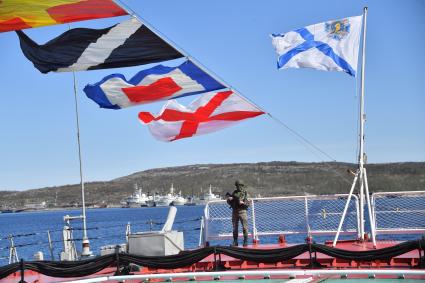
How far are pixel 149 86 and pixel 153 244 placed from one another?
3.54 m

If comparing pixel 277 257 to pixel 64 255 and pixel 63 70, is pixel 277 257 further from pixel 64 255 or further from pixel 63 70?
pixel 64 255

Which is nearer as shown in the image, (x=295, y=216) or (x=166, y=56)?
(x=166, y=56)

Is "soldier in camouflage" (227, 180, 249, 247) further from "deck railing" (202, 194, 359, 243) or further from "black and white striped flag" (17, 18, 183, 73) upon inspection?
"black and white striped flag" (17, 18, 183, 73)

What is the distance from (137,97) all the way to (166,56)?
61.1 inches

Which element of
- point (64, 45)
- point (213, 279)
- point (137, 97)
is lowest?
point (213, 279)

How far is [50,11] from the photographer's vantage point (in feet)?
46.5

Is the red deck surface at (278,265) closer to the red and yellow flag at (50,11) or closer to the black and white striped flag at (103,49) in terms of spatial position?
the black and white striped flag at (103,49)

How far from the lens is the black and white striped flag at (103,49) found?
47.1 feet

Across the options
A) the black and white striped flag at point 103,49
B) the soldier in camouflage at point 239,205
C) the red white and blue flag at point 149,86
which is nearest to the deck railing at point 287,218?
the soldier in camouflage at point 239,205

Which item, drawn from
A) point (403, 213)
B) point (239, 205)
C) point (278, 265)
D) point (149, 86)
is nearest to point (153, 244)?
point (239, 205)

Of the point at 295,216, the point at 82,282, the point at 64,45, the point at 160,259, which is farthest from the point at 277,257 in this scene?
the point at 64,45

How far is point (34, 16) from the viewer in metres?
14.3

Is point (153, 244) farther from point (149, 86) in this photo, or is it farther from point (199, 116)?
point (149, 86)

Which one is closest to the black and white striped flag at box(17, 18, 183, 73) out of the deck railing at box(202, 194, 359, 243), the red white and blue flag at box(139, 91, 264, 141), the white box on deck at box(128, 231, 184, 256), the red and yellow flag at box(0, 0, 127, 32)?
the red and yellow flag at box(0, 0, 127, 32)
